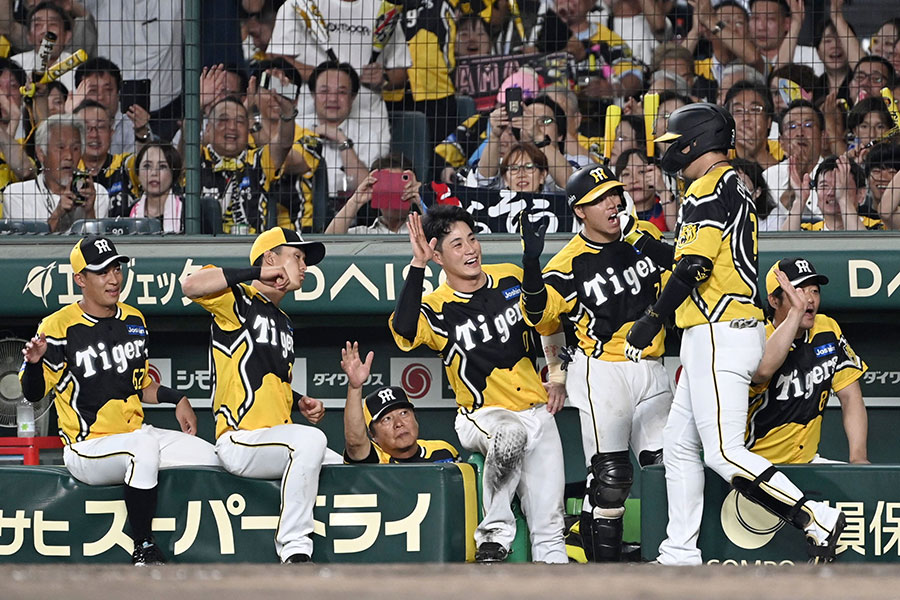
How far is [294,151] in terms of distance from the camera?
672 cm

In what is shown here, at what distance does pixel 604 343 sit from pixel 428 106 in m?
2.28

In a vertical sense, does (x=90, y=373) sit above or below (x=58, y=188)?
below

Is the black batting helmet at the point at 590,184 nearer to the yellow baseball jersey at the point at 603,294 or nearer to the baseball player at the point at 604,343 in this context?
the baseball player at the point at 604,343

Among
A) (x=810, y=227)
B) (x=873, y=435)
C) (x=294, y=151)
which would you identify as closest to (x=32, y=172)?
(x=294, y=151)

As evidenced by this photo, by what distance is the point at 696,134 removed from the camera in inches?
184

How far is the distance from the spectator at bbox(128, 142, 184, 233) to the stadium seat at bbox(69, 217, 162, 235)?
121mm

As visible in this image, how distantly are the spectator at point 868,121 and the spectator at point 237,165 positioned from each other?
2.98m

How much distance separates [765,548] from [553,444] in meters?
0.92

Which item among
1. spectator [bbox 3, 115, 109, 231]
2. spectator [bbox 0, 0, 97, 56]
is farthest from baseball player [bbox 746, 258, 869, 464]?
spectator [bbox 0, 0, 97, 56]

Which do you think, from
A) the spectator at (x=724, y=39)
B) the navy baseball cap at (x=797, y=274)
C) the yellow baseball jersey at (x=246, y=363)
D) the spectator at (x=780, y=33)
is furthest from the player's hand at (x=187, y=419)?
the spectator at (x=780, y=33)

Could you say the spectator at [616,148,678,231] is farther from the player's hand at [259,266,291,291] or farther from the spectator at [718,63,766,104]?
the player's hand at [259,266,291,291]

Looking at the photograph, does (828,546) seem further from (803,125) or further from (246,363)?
(803,125)

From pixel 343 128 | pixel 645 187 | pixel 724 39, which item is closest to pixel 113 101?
pixel 343 128

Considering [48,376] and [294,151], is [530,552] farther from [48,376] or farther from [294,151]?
[294,151]
